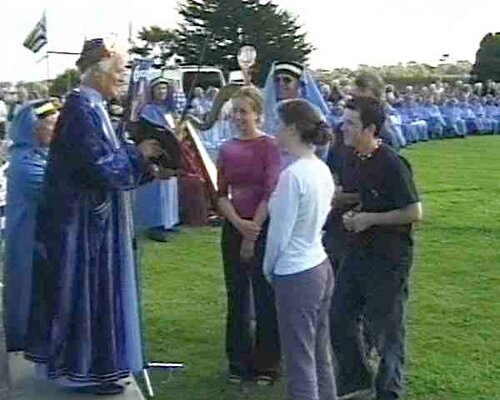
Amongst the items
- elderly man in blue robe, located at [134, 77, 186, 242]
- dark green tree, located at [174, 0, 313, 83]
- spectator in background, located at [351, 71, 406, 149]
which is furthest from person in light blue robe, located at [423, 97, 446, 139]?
spectator in background, located at [351, 71, 406, 149]

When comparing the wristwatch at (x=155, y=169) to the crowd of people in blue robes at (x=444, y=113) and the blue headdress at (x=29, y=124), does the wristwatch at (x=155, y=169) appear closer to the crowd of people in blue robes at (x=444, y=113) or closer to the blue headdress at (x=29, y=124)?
the blue headdress at (x=29, y=124)

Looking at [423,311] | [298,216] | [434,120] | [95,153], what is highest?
[95,153]

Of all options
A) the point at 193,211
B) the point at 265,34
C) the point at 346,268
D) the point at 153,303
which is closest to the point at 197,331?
the point at 153,303

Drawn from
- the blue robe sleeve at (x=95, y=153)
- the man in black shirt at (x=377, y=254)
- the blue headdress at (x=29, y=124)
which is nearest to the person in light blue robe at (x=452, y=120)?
the blue headdress at (x=29, y=124)

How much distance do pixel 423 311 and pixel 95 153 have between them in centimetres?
407

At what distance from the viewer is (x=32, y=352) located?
5914mm

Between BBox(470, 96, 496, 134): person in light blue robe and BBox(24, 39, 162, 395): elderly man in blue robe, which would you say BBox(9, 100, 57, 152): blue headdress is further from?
BBox(470, 96, 496, 134): person in light blue robe

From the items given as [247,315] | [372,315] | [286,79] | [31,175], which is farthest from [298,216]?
[286,79]

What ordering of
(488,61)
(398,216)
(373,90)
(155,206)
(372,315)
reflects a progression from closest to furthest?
(398,216)
(372,315)
(373,90)
(155,206)
(488,61)

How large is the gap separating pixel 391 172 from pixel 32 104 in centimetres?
243

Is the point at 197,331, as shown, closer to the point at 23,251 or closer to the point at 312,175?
the point at 23,251

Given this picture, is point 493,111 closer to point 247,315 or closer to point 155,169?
point 247,315

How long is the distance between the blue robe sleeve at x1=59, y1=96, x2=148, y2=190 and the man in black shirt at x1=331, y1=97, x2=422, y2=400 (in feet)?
3.97

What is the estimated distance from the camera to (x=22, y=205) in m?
6.89
